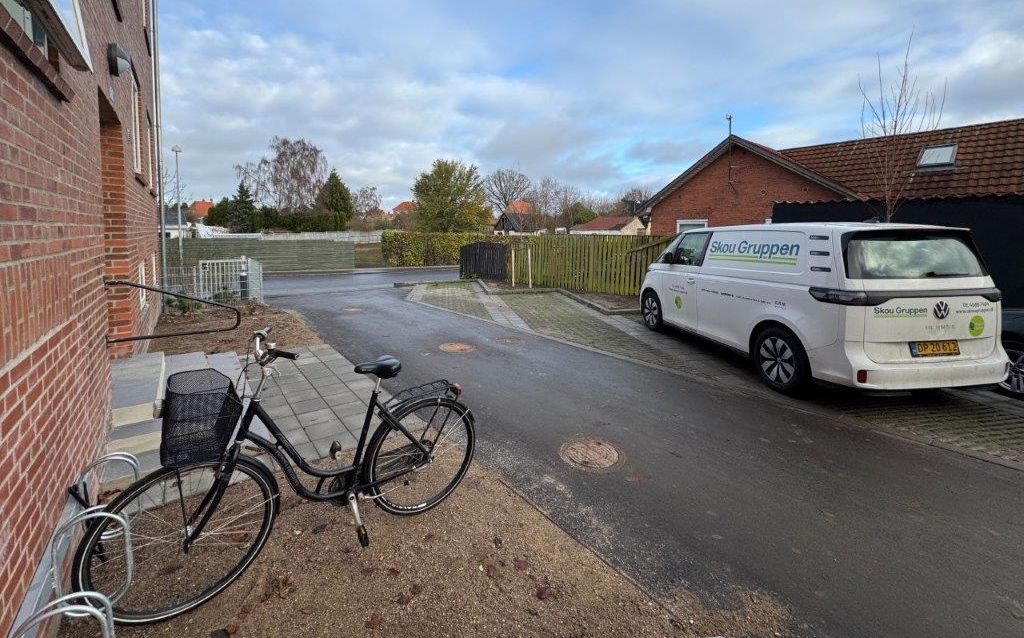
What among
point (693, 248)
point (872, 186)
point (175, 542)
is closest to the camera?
point (175, 542)

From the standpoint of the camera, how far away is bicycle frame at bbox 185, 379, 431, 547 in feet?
8.39

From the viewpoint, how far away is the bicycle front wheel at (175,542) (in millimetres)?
2328

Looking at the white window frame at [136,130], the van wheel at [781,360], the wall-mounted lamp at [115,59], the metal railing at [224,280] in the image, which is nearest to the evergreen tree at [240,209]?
the metal railing at [224,280]

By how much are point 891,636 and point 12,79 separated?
440 centimetres

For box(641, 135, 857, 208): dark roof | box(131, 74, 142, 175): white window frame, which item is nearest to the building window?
box(131, 74, 142, 175): white window frame

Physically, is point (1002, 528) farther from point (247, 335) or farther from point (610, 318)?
point (247, 335)

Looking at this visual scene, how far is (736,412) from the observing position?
17.4 ft

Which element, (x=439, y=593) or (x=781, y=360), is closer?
(x=439, y=593)

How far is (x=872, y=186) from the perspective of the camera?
46.3ft

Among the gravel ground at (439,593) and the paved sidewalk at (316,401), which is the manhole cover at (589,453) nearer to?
the gravel ground at (439,593)

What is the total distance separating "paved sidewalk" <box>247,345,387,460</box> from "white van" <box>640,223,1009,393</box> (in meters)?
4.48

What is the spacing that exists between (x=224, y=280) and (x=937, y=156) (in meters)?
18.4

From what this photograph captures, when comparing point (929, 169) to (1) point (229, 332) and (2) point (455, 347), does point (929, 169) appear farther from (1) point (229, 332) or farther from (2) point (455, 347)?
(1) point (229, 332)

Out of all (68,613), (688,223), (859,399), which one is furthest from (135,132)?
(688,223)
